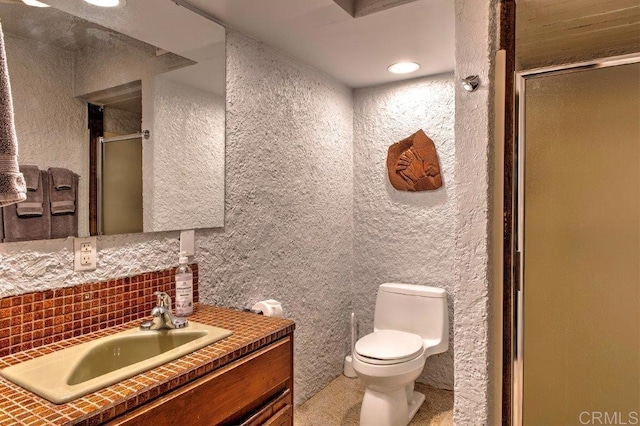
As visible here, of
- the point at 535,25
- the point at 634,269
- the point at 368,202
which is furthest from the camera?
the point at 368,202

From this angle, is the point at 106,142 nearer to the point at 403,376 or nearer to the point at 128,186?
the point at 128,186

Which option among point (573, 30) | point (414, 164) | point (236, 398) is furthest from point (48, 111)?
point (414, 164)

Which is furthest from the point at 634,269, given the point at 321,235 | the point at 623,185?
the point at 321,235

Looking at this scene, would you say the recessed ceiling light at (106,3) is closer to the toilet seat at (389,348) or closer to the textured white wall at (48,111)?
the textured white wall at (48,111)

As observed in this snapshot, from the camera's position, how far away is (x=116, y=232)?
4.73 feet

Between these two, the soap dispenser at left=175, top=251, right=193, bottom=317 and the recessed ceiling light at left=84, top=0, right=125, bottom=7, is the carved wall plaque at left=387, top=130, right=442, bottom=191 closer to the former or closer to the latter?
the soap dispenser at left=175, top=251, right=193, bottom=317

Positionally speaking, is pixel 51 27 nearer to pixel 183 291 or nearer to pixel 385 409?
pixel 183 291

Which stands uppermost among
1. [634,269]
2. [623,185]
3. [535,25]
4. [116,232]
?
[535,25]

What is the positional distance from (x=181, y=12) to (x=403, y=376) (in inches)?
78.1

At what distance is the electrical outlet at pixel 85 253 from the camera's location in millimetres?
1317

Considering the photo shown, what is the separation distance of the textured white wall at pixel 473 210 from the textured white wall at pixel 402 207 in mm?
945

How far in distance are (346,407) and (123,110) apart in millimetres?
2023

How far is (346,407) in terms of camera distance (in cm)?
242

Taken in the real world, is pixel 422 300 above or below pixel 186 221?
below
